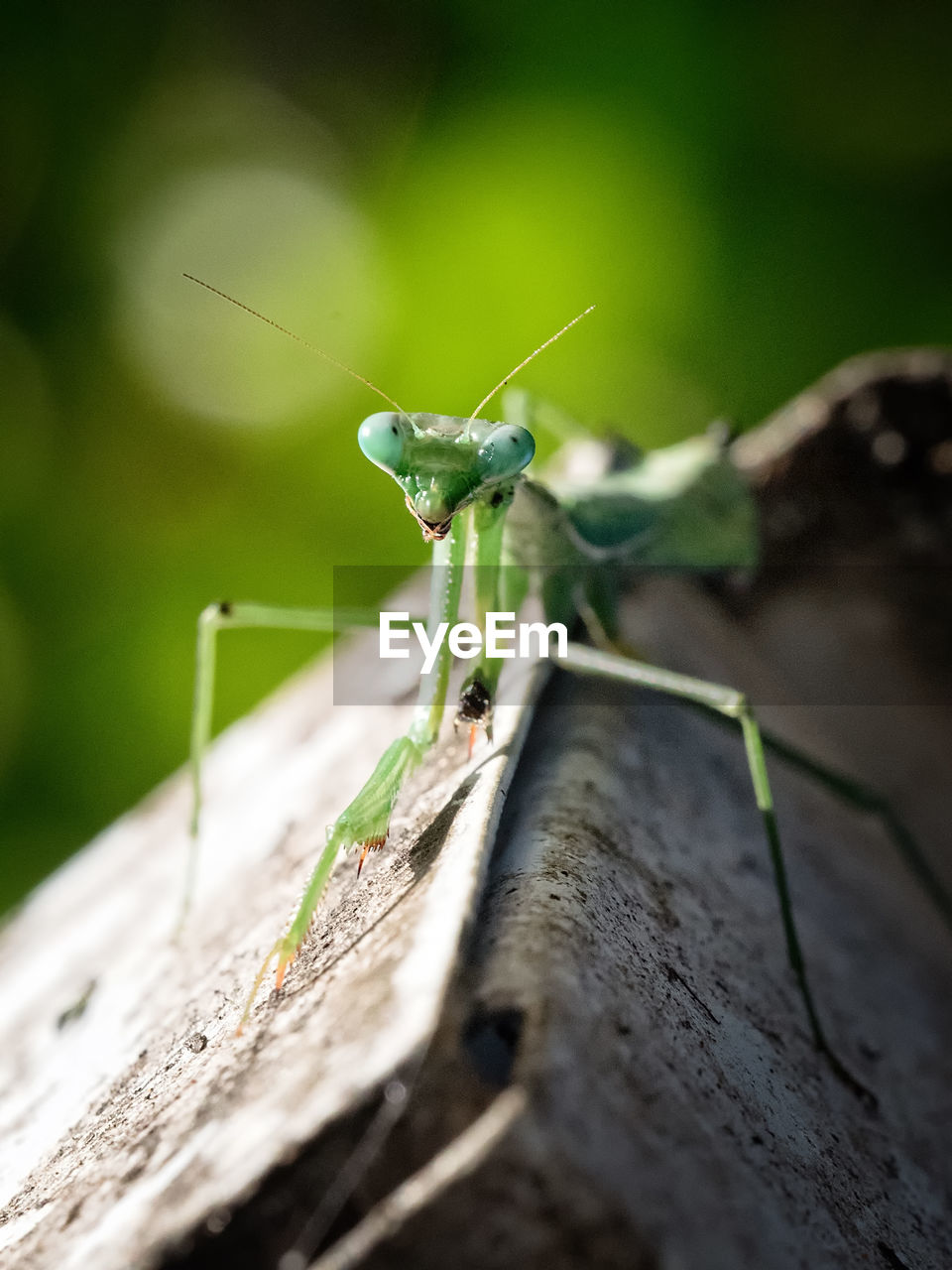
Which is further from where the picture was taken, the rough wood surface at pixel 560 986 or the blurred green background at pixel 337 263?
the blurred green background at pixel 337 263

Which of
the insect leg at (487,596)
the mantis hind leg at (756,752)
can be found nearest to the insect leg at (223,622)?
the insect leg at (487,596)

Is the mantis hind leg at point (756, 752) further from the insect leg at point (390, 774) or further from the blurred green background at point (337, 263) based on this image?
the blurred green background at point (337, 263)

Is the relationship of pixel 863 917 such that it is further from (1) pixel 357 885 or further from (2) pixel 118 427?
(2) pixel 118 427

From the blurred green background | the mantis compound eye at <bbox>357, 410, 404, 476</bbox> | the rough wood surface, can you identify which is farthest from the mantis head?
the blurred green background

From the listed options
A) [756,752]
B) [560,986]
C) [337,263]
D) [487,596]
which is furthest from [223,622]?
[337,263]

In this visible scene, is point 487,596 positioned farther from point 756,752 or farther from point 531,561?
point 756,752
